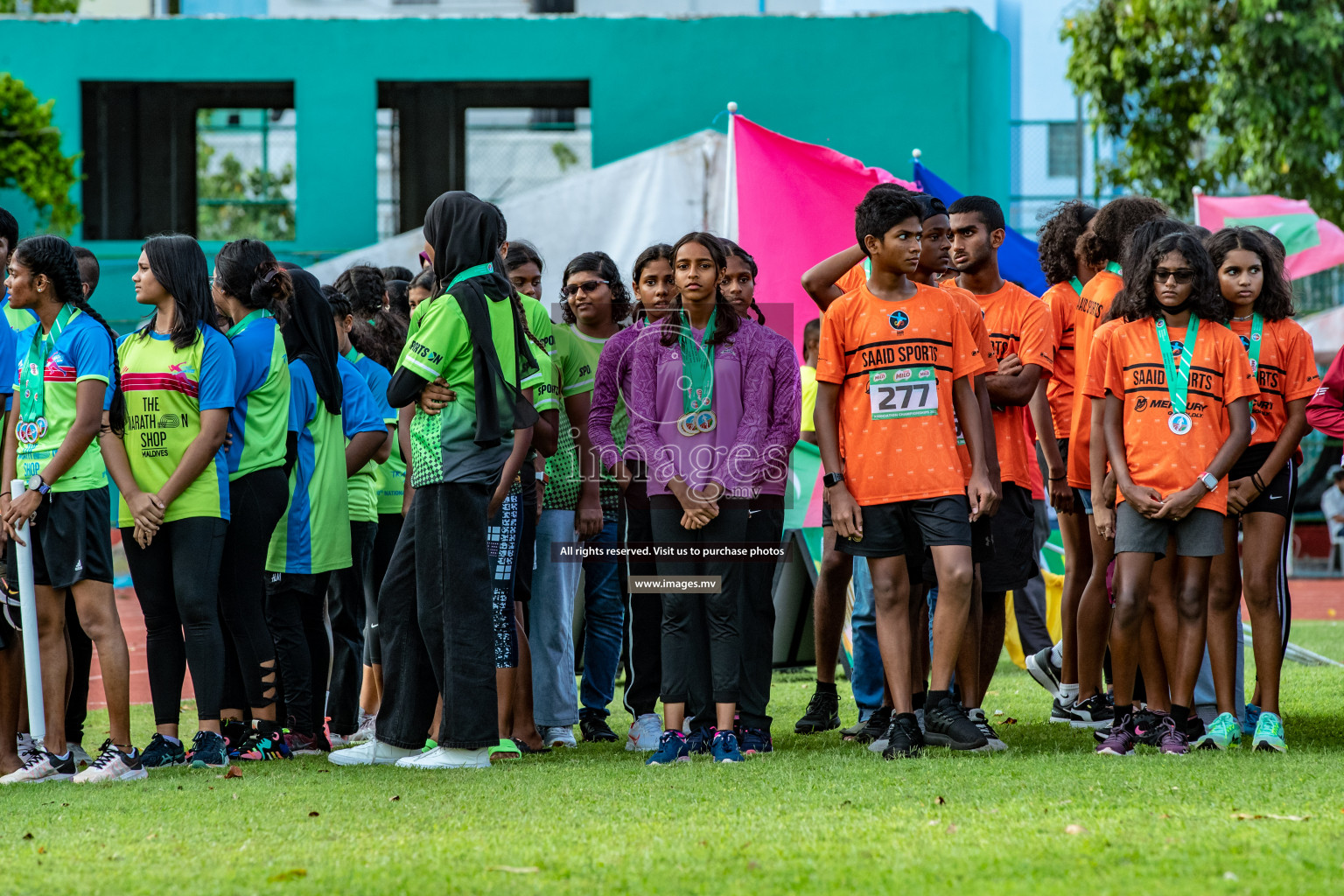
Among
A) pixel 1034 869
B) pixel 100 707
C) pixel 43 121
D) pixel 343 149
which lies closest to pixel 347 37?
pixel 343 149

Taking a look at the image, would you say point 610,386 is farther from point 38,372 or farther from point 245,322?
point 38,372

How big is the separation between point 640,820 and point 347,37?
46.1 feet

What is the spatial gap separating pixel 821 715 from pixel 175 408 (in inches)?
117

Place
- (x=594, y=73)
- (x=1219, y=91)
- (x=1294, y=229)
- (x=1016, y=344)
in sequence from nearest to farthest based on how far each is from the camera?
(x=1016, y=344) → (x=1294, y=229) → (x=1219, y=91) → (x=594, y=73)

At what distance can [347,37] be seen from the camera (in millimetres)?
16438

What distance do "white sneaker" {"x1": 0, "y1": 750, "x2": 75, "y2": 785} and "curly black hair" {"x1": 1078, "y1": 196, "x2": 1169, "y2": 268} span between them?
4588 millimetres

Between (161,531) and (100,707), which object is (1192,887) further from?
(100,707)

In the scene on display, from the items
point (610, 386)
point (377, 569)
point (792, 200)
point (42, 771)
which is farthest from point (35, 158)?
point (610, 386)

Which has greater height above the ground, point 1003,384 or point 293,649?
point 1003,384

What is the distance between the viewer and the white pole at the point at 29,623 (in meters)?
5.25

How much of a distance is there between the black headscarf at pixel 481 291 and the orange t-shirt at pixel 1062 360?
8.03ft

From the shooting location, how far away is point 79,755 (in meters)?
5.76

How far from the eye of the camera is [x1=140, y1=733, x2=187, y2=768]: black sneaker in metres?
5.45

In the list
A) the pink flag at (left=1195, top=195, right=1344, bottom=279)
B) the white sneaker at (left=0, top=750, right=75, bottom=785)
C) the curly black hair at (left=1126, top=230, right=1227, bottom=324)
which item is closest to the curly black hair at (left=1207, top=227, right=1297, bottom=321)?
the curly black hair at (left=1126, top=230, right=1227, bottom=324)
